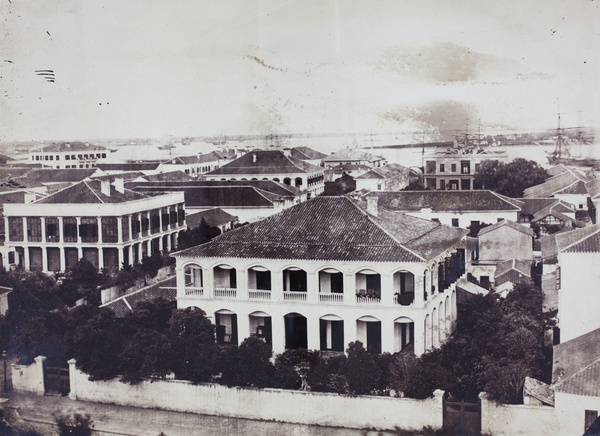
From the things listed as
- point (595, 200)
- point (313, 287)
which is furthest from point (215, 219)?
point (595, 200)

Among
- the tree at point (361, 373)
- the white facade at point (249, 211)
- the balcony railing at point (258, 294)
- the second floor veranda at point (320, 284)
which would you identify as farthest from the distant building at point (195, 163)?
the tree at point (361, 373)

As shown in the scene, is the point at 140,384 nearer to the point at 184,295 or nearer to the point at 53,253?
the point at 184,295

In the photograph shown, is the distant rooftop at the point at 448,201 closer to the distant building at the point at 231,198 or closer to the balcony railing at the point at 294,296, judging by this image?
the distant building at the point at 231,198

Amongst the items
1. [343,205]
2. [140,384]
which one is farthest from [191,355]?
[343,205]

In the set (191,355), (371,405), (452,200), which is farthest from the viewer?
(452,200)

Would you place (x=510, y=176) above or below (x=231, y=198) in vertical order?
above

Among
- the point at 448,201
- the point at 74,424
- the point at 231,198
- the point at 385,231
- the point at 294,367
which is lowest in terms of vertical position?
the point at 74,424

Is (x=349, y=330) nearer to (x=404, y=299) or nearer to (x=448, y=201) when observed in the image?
(x=404, y=299)

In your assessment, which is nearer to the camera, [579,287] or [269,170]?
[579,287]
